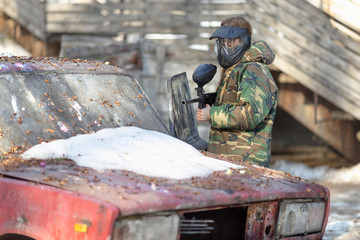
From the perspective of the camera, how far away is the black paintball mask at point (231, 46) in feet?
17.3

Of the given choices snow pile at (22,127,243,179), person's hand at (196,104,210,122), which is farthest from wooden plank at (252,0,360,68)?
snow pile at (22,127,243,179)

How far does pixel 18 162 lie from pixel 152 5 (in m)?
10.0

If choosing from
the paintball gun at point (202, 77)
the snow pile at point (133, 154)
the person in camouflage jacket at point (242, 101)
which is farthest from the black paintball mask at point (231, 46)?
the snow pile at point (133, 154)

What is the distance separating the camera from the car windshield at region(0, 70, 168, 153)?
4301 mm

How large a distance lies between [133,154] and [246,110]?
125 cm

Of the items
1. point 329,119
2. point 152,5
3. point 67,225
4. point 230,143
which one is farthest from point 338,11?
point 67,225

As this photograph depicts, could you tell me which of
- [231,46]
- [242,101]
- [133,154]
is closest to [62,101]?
[133,154]

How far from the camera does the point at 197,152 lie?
4496 mm

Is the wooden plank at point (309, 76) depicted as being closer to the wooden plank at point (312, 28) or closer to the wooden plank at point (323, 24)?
the wooden plank at point (312, 28)

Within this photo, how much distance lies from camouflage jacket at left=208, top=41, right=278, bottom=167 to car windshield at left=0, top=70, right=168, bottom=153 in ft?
1.78

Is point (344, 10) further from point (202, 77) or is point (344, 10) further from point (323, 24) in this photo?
point (202, 77)

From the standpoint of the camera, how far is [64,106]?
4598 mm

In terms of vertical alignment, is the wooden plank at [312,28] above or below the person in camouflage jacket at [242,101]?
below

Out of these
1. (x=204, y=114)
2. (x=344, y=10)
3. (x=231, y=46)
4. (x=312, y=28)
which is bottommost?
(x=312, y=28)
